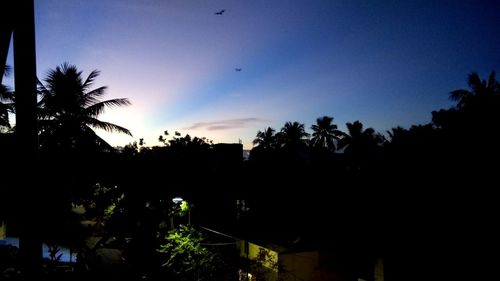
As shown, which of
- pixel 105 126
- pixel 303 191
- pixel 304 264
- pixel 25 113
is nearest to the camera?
pixel 25 113

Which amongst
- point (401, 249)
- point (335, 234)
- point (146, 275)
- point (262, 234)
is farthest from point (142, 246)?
point (401, 249)

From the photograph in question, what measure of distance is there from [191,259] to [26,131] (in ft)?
27.9

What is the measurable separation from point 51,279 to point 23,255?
1134 mm

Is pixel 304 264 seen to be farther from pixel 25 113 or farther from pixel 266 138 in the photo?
pixel 266 138

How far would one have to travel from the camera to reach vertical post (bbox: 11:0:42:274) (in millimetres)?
1611

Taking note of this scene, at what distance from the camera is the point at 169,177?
7.54 meters

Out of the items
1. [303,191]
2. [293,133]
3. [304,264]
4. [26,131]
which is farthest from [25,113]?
[293,133]

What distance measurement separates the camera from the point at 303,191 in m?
12.1

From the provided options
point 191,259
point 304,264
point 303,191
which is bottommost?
point 304,264

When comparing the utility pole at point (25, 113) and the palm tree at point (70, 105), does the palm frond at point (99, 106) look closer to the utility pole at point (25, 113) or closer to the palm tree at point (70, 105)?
the palm tree at point (70, 105)

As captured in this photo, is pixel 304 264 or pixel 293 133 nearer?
pixel 304 264

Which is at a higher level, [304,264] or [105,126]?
[105,126]

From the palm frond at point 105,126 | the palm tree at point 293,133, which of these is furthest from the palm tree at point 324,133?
the palm frond at point 105,126

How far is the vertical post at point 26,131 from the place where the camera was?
1.61 m
